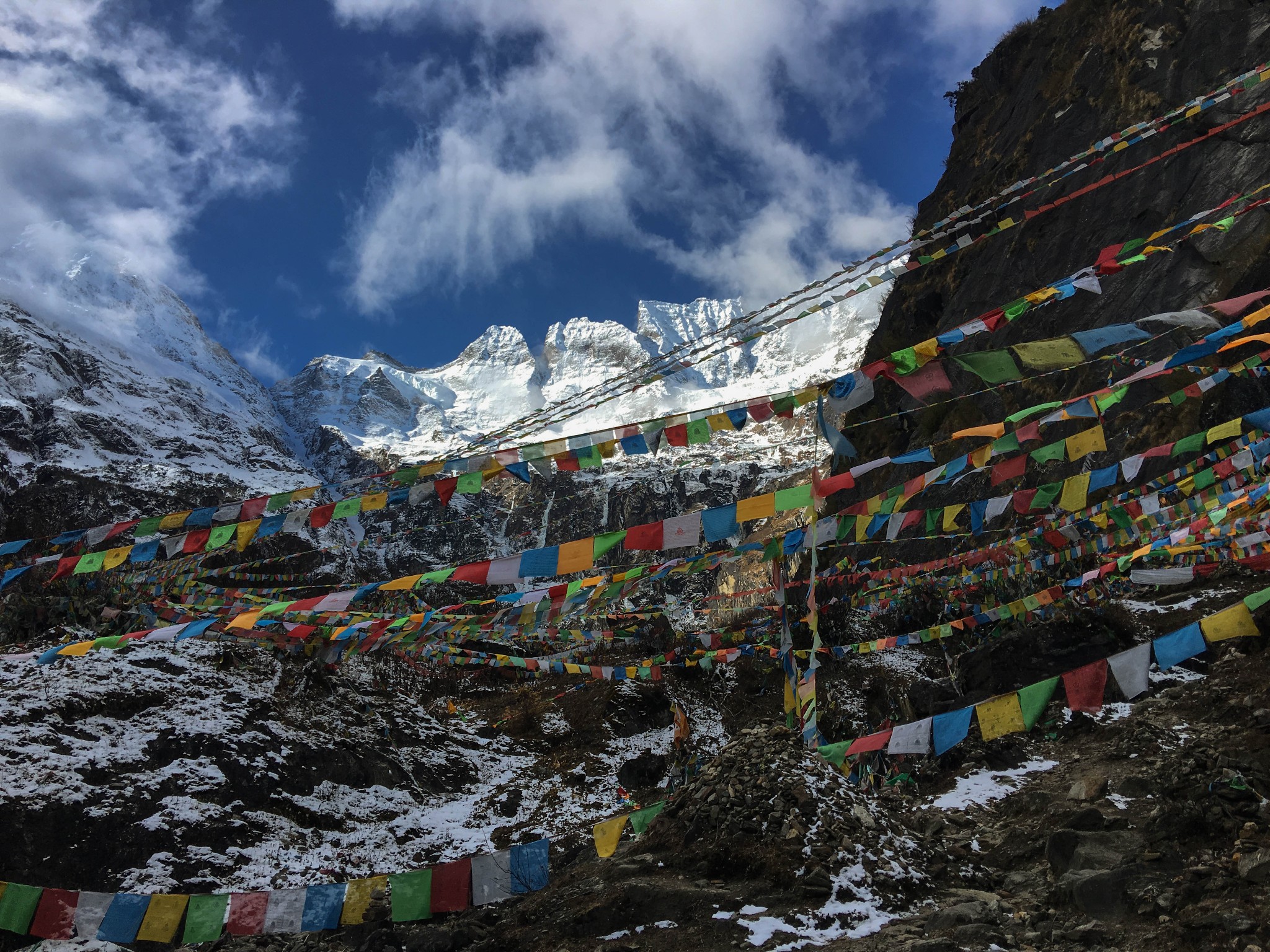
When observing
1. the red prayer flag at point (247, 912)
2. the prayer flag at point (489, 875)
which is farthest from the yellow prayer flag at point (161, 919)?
the prayer flag at point (489, 875)

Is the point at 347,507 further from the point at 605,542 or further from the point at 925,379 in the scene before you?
the point at 925,379

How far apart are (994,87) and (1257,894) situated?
28470 millimetres

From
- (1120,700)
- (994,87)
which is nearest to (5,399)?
(994,87)

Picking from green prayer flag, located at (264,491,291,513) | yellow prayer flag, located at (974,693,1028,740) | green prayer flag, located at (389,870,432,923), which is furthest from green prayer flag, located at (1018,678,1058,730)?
green prayer flag, located at (264,491,291,513)

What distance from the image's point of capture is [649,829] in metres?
7.85

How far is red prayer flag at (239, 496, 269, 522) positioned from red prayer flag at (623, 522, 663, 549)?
3.77 metres

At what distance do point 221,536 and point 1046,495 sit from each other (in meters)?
8.38

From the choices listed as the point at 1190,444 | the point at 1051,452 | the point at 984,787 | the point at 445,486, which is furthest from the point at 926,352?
the point at 984,787

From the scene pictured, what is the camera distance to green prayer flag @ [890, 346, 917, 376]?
5.73 metres

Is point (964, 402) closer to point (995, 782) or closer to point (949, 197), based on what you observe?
point (949, 197)

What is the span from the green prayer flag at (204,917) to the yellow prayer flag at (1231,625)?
6.70 m

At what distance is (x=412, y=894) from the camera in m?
5.37

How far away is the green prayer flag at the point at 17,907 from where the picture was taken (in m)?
5.40

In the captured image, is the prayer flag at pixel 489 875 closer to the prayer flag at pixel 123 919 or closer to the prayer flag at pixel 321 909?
the prayer flag at pixel 321 909
